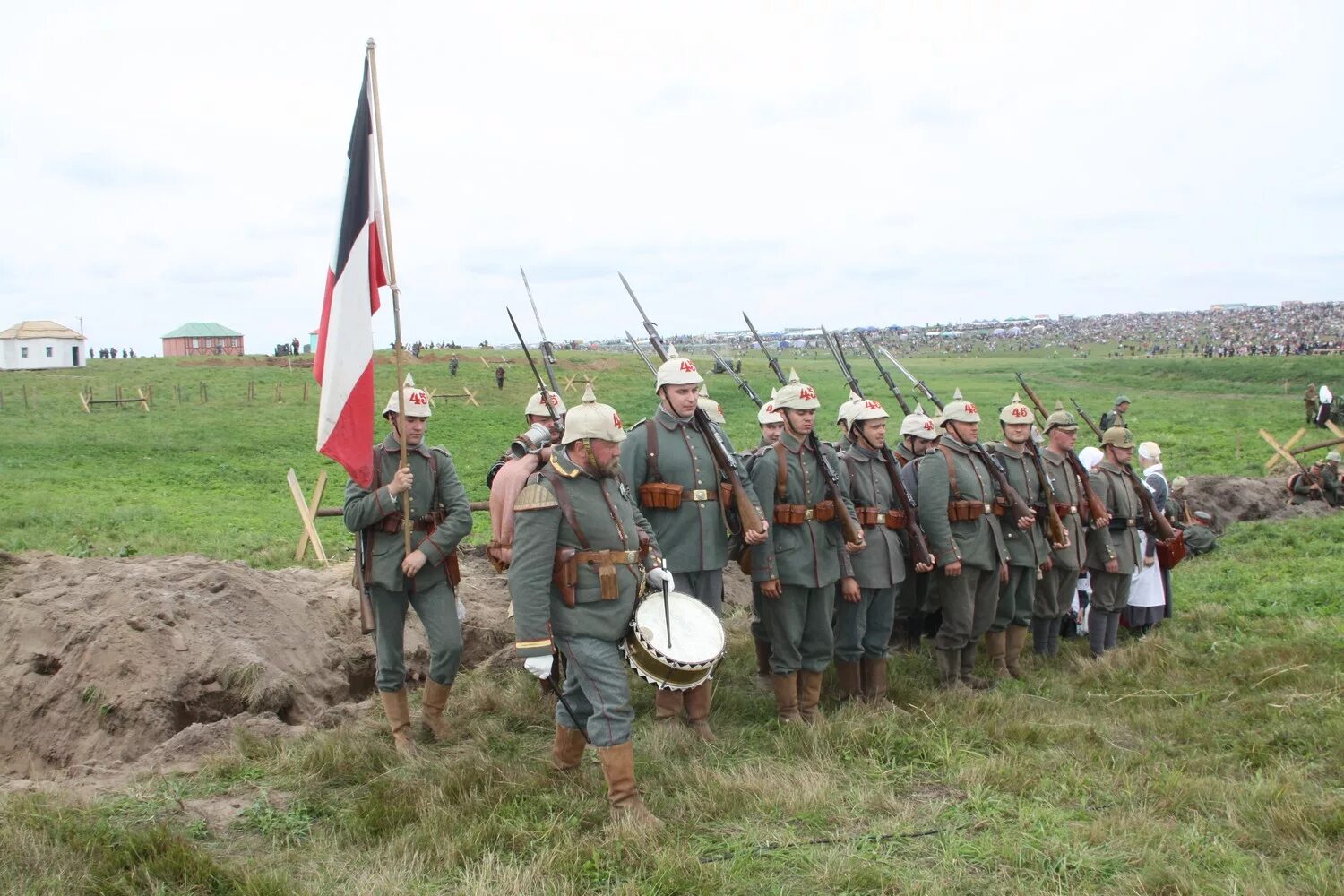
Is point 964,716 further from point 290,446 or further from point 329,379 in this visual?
point 290,446

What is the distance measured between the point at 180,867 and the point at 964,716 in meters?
4.97

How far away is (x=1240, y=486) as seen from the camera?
1870 centimetres

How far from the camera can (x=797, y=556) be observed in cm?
762

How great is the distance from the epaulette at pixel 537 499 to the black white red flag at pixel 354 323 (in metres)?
1.60

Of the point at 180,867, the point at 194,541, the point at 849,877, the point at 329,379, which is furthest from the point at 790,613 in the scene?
the point at 194,541

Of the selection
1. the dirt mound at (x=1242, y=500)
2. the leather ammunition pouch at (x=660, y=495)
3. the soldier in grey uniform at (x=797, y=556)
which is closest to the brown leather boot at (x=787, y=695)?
the soldier in grey uniform at (x=797, y=556)

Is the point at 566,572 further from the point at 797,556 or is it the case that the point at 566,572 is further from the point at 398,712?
the point at 797,556

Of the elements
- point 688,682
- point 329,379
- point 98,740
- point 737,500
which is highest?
point 329,379

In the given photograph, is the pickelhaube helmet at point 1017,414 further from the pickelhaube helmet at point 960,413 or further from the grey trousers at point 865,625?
the grey trousers at point 865,625

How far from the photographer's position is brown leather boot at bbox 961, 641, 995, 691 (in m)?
8.83

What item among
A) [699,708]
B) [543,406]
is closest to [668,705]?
[699,708]

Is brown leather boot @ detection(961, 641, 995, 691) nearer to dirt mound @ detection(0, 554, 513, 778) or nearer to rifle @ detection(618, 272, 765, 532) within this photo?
rifle @ detection(618, 272, 765, 532)

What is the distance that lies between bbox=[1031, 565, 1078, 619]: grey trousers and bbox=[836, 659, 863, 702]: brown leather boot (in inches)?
86.4

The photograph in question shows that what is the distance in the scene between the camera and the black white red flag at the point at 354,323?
690 centimetres
